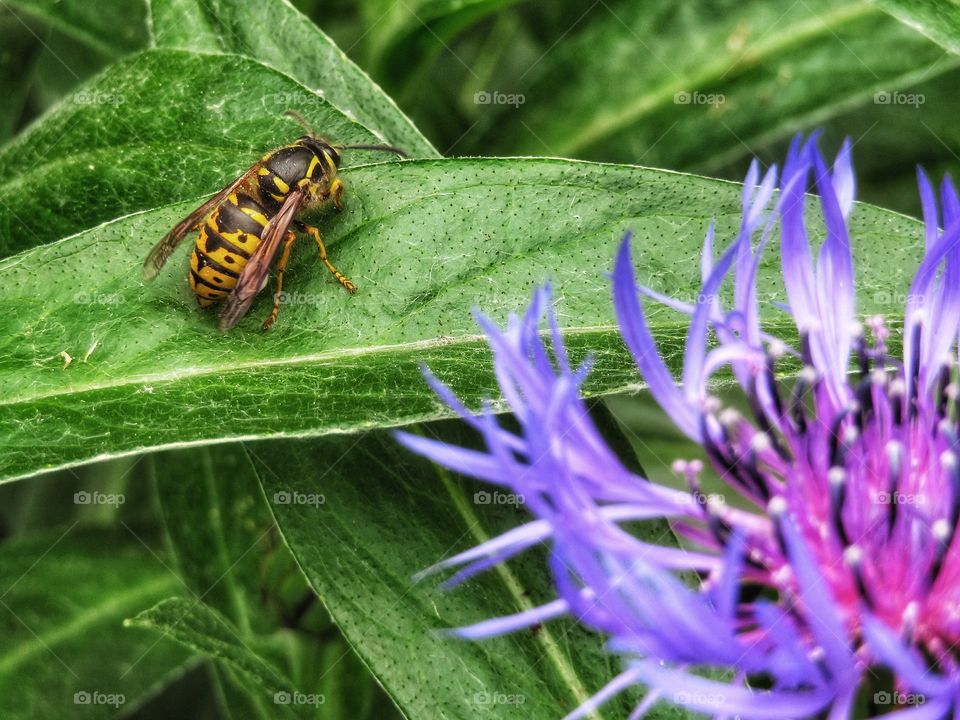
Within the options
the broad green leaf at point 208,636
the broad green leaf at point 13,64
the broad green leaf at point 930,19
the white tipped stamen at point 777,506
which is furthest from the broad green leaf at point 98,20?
the white tipped stamen at point 777,506

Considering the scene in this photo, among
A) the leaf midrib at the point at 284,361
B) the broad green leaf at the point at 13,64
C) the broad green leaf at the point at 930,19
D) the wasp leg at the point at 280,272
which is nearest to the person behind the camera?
the leaf midrib at the point at 284,361

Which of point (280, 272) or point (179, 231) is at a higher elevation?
point (179, 231)

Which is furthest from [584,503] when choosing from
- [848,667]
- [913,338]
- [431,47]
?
[431,47]

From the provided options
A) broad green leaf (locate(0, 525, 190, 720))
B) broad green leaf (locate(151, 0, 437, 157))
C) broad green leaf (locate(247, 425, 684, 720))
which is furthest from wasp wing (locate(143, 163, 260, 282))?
broad green leaf (locate(0, 525, 190, 720))

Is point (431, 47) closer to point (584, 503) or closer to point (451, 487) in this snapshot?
point (451, 487)

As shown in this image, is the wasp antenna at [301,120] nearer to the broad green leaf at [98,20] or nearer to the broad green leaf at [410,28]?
the broad green leaf at [410,28]

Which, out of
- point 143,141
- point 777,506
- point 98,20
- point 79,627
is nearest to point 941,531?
point 777,506

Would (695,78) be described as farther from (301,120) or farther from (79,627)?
(79,627)
